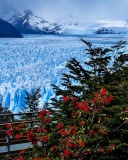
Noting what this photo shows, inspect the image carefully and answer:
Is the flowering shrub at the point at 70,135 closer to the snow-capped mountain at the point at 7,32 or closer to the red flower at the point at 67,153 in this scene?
the red flower at the point at 67,153

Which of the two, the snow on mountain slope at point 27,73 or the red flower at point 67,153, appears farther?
the snow on mountain slope at point 27,73

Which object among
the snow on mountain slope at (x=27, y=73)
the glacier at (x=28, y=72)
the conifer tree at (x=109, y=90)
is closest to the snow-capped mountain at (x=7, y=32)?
the glacier at (x=28, y=72)

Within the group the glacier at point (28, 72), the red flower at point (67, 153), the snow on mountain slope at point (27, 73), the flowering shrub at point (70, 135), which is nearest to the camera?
the red flower at point (67, 153)

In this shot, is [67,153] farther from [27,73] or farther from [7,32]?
[7,32]

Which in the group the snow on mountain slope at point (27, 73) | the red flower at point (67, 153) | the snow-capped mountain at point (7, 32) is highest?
the red flower at point (67, 153)

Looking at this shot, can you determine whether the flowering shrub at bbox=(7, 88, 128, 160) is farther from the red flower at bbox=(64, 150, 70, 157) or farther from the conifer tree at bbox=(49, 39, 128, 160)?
the conifer tree at bbox=(49, 39, 128, 160)

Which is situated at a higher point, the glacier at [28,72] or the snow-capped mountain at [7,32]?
the snow-capped mountain at [7,32]

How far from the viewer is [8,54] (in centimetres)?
12550

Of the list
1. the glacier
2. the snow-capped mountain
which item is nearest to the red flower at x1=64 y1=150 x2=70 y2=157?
the glacier

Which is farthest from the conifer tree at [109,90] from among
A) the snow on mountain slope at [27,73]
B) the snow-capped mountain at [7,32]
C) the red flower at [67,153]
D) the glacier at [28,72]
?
the snow-capped mountain at [7,32]

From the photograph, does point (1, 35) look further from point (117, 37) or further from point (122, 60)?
point (122, 60)

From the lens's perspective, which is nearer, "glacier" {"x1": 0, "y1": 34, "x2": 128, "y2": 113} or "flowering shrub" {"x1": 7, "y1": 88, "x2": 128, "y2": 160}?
"flowering shrub" {"x1": 7, "y1": 88, "x2": 128, "y2": 160}

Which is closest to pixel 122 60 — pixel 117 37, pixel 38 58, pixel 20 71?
pixel 20 71

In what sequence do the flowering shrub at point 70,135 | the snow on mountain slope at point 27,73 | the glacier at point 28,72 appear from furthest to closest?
the snow on mountain slope at point 27,73, the glacier at point 28,72, the flowering shrub at point 70,135
